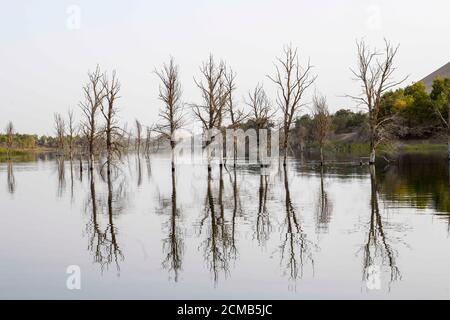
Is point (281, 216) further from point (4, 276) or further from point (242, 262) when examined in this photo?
point (4, 276)

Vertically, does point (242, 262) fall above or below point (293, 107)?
below

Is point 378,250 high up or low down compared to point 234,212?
down

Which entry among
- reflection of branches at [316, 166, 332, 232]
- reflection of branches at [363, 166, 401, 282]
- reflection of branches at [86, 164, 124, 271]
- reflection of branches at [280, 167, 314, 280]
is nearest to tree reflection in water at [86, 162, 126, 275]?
reflection of branches at [86, 164, 124, 271]

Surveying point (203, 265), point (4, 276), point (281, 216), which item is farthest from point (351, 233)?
point (4, 276)

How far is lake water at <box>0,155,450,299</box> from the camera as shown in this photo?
28.4 ft

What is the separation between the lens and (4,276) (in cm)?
991

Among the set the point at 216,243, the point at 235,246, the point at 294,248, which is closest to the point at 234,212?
the point at 216,243

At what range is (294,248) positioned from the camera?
11.5m

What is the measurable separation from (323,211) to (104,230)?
7928 millimetres

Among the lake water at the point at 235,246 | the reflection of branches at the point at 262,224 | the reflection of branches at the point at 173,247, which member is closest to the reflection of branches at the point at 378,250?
the lake water at the point at 235,246

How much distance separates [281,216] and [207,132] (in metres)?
25.1

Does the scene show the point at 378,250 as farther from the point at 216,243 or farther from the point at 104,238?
the point at 104,238
